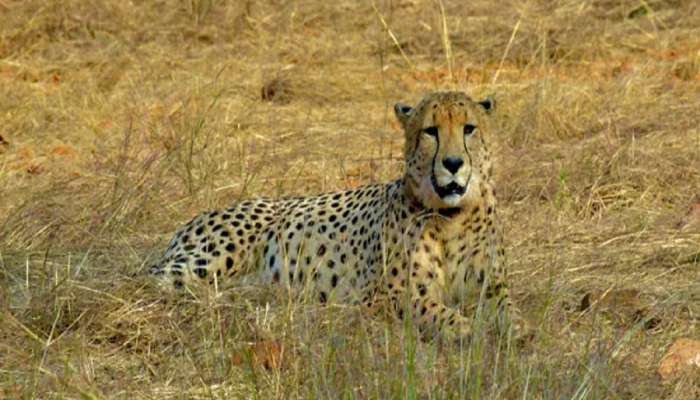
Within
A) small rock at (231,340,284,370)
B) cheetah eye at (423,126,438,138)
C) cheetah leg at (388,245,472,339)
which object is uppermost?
cheetah eye at (423,126,438,138)

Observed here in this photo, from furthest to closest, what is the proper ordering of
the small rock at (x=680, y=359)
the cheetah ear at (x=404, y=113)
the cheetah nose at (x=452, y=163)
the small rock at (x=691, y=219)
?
the small rock at (x=691, y=219) → the cheetah ear at (x=404, y=113) → the cheetah nose at (x=452, y=163) → the small rock at (x=680, y=359)

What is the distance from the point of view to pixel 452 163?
5098mm

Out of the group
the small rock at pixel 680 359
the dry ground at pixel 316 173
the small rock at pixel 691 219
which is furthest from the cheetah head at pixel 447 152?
the small rock at pixel 691 219

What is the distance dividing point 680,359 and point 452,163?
1.05 meters

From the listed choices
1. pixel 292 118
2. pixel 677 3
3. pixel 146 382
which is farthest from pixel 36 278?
pixel 677 3

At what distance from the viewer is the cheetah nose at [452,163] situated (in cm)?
509

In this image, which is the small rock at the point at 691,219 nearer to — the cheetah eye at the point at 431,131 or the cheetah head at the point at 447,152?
the cheetah head at the point at 447,152

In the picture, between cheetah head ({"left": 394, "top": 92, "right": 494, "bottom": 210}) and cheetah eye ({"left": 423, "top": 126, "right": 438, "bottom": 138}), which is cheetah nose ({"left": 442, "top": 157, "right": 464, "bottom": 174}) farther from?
cheetah eye ({"left": 423, "top": 126, "right": 438, "bottom": 138})

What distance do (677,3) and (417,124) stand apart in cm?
646

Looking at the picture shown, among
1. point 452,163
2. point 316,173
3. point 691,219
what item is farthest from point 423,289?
point 316,173

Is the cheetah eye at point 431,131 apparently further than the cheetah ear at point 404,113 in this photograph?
No

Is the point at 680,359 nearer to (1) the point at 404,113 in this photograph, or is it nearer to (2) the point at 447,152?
(2) the point at 447,152

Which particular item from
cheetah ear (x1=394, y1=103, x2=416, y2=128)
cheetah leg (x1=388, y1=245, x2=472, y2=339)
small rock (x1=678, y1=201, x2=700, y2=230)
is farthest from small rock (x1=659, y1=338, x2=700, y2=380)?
small rock (x1=678, y1=201, x2=700, y2=230)

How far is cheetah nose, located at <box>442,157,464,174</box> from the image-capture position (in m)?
5.09
